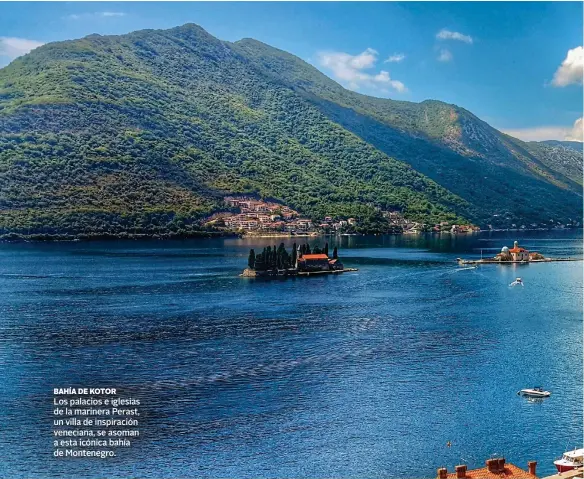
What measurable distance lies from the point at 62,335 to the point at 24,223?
355 ft

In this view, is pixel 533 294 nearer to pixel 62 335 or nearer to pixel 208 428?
pixel 62 335

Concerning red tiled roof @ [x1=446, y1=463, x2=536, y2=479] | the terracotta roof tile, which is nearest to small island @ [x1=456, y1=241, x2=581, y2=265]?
the terracotta roof tile

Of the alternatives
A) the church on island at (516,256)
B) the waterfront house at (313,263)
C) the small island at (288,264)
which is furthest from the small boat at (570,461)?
the church on island at (516,256)

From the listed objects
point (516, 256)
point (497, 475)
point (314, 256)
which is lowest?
point (497, 475)

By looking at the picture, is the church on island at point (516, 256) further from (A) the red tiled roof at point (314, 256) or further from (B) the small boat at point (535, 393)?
(B) the small boat at point (535, 393)

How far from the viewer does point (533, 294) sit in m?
86.0

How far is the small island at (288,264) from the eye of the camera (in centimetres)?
9825

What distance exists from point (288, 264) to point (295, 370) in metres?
55.2

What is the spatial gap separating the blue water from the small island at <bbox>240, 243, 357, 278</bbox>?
499 centimetres

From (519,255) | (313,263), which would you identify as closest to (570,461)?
(313,263)

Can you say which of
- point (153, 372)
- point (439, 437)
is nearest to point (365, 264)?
point (153, 372)

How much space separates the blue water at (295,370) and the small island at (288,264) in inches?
196

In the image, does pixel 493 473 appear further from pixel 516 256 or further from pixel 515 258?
pixel 516 256

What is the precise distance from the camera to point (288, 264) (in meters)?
103
